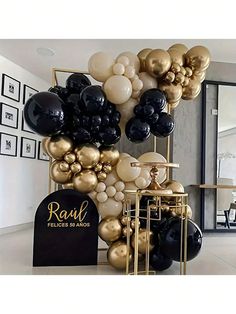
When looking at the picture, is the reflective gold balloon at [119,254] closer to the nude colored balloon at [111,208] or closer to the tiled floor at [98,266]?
the tiled floor at [98,266]

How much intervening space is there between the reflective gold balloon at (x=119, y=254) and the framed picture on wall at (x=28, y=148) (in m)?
3.09

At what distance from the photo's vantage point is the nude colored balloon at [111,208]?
10.3 feet

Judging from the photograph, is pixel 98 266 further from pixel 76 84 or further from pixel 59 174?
pixel 76 84

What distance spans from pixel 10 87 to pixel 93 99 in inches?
111

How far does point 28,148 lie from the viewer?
5773 millimetres

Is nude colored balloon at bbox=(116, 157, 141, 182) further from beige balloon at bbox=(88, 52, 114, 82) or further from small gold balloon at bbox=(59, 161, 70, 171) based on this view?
beige balloon at bbox=(88, 52, 114, 82)

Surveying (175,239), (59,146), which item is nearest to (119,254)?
(175,239)

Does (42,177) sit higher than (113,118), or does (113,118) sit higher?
(113,118)

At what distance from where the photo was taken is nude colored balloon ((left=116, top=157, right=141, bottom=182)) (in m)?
3.08

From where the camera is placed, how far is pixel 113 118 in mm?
2973

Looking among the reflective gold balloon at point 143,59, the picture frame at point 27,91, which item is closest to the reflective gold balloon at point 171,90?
the reflective gold balloon at point 143,59

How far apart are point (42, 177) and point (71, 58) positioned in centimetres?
235
